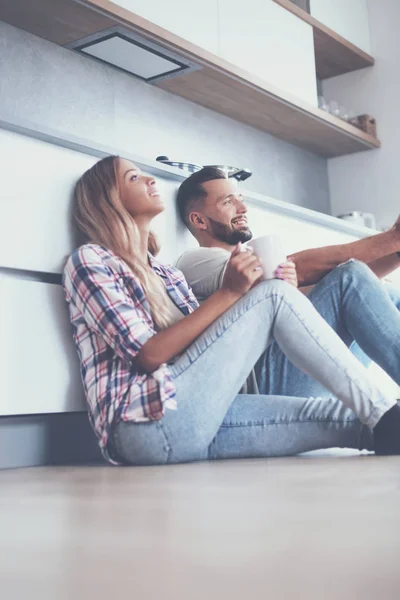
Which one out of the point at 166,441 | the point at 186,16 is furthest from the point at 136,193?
the point at 186,16

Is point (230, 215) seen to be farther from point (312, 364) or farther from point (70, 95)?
point (70, 95)

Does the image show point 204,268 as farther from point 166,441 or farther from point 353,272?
point 166,441

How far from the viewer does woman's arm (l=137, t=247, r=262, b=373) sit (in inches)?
64.3

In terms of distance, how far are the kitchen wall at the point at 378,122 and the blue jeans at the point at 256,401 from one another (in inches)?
101

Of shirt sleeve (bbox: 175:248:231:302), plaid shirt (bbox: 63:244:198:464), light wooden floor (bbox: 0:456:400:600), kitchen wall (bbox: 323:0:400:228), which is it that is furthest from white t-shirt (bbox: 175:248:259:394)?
kitchen wall (bbox: 323:0:400:228)

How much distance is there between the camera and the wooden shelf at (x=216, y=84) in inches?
104

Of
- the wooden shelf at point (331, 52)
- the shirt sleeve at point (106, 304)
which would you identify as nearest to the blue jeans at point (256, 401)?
the shirt sleeve at point (106, 304)

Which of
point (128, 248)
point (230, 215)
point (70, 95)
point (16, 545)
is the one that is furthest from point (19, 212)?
point (70, 95)

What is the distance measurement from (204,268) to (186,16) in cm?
137

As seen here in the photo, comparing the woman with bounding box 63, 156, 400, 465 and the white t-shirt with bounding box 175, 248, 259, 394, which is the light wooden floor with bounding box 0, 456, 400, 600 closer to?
the woman with bounding box 63, 156, 400, 465

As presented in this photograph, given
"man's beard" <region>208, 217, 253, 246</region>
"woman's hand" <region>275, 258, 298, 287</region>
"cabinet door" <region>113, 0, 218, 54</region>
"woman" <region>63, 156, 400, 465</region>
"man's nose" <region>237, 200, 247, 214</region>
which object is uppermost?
"cabinet door" <region>113, 0, 218, 54</region>

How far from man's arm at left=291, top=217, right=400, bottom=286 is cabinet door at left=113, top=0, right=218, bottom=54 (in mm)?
1159

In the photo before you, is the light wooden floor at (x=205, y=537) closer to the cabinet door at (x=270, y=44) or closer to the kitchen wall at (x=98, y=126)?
the kitchen wall at (x=98, y=126)

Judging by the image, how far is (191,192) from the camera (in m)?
2.19
